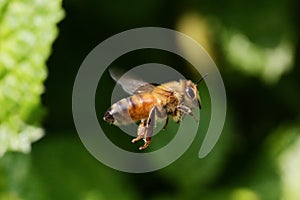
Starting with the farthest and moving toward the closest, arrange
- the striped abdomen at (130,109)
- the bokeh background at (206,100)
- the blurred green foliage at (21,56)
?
the bokeh background at (206,100) → the blurred green foliage at (21,56) → the striped abdomen at (130,109)

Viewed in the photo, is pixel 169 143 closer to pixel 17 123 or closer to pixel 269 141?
pixel 269 141

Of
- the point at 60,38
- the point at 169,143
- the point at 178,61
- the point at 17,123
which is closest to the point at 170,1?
the point at 178,61

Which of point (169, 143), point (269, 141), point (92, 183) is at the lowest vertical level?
point (92, 183)

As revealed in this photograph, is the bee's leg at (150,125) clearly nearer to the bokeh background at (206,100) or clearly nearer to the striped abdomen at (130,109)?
the striped abdomen at (130,109)

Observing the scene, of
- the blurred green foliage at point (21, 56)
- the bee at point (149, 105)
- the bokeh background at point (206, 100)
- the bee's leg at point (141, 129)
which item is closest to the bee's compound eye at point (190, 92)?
the bee at point (149, 105)

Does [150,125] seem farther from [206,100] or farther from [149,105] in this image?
[206,100]

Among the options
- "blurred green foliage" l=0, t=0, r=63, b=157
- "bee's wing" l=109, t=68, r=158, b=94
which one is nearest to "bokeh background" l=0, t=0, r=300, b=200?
"blurred green foliage" l=0, t=0, r=63, b=157

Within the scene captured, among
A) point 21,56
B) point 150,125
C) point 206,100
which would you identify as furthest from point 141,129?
point 206,100
